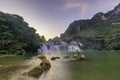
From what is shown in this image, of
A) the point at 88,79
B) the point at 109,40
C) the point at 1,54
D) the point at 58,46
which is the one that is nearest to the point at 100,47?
the point at 109,40

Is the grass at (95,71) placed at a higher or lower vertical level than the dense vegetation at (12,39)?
lower

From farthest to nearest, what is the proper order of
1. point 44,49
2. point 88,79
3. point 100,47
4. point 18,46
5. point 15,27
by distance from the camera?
point 100,47, point 44,49, point 15,27, point 18,46, point 88,79

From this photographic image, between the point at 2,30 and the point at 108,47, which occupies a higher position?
the point at 2,30

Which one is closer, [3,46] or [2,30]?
[3,46]

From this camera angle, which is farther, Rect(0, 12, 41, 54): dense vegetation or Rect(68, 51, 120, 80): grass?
Rect(0, 12, 41, 54): dense vegetation

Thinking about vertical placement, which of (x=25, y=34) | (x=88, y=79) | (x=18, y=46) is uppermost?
(x=25, y=34)

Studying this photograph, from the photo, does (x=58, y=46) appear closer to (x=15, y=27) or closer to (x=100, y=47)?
(x=100, y=47)

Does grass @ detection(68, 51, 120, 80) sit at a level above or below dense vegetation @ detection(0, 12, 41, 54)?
below

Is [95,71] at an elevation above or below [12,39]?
below

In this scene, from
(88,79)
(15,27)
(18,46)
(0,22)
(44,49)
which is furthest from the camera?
(44,49)

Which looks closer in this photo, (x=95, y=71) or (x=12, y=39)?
(x=95, y=71)

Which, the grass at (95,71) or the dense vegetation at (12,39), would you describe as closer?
the grass at (95,71)

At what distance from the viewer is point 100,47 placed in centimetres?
19800

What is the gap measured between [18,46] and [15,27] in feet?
81.1
